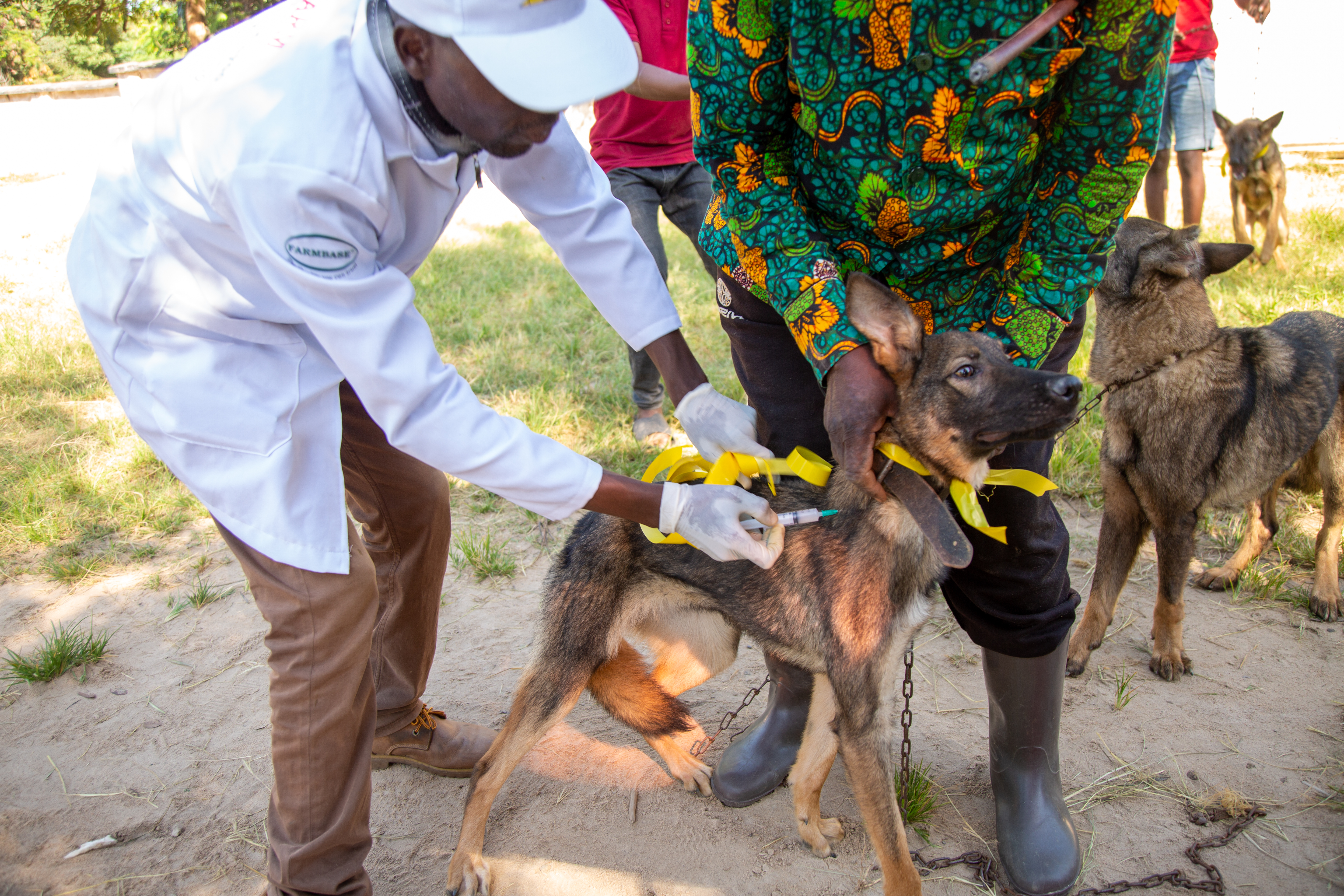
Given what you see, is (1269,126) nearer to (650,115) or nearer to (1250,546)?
(1250,546)

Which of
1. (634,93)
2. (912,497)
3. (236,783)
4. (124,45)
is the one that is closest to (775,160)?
(912,497)

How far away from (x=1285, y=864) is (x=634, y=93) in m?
3.98

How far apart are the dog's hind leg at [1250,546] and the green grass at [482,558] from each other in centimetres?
330

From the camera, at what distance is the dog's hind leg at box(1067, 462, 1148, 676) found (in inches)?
130

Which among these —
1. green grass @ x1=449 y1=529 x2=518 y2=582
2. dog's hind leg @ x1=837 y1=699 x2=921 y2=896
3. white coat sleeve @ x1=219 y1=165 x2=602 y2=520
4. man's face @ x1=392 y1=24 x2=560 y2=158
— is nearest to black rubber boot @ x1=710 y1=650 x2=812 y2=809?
dog's hind leg @ x1=837 y1=699 x2=921 y2=896

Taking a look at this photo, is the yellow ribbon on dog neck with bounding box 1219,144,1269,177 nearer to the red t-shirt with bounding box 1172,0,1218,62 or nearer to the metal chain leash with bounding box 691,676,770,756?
the red t-shirt with bounding box 1172,0,1218,62

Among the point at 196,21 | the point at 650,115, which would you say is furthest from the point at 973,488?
the point at 196,21

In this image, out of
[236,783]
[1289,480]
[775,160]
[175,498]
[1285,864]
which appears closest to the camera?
[775,160]

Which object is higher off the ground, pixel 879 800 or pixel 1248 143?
pixel 1248 143

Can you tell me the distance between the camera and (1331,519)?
3656 mm

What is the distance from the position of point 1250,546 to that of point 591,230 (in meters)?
3.42

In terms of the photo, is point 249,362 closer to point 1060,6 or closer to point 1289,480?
point 1060,6

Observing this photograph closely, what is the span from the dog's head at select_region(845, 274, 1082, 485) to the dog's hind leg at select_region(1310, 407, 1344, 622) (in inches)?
97.2

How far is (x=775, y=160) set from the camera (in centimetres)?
205
